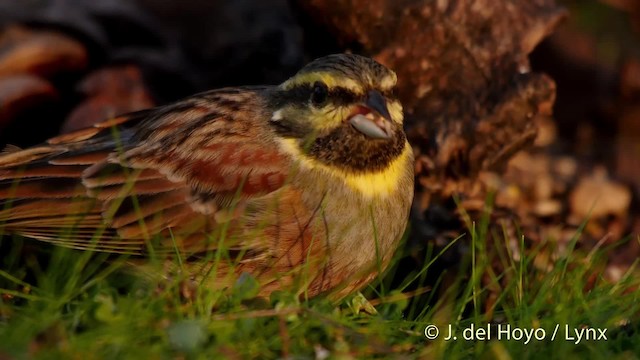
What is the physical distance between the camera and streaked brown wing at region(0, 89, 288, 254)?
553cm

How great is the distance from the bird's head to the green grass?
72 centimetres

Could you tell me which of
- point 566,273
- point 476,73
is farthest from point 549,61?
point 566,273

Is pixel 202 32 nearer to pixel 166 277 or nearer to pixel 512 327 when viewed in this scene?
pixel 166 277

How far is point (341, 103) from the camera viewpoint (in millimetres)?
5355

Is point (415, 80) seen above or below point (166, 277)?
above

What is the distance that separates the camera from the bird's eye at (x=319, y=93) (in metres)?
5.39

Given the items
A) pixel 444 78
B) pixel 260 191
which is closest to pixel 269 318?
pixel 260 191

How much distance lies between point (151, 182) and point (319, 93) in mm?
1042

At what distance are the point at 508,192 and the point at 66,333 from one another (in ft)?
14.8

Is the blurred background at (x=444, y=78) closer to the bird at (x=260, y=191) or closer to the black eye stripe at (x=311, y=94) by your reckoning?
the bird at (x=260, y=191)

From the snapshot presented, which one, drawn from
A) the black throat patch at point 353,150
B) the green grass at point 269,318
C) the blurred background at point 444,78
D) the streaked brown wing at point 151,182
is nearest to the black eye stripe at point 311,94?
the black throat patch at point 353,150

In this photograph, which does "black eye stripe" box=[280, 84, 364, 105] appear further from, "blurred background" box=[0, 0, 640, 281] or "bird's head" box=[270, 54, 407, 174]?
"blurred background" box=[0, 0, 640, 281]

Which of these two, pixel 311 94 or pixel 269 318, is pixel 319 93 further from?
pixel 269 318

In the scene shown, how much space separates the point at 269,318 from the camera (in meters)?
4.74
